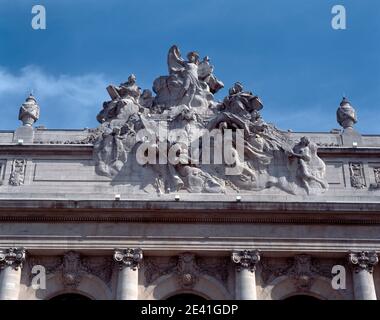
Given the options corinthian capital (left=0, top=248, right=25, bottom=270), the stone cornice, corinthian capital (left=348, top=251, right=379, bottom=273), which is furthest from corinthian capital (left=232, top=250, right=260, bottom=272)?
corinthian capital (left=0, top=248, right=25, bottom=270)

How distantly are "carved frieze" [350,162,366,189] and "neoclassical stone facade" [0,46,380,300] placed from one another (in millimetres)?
34

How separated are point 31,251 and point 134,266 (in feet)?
9.67

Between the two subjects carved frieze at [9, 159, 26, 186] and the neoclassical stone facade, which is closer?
the neoclassical stone facade

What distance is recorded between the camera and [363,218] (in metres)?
22.4

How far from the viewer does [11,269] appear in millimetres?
21734

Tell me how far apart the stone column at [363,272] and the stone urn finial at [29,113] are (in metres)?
10.6

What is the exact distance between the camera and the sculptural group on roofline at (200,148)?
76.5ft

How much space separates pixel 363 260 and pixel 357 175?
3.02 meters

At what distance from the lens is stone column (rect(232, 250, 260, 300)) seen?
21.4m

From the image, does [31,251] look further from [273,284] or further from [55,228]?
[273,284]

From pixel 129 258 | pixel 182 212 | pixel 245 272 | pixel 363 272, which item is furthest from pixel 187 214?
pixel 363 272

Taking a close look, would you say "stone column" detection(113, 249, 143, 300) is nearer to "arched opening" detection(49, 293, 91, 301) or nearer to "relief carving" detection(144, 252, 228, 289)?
"relief carving" detection(144, 252, 228, 289)

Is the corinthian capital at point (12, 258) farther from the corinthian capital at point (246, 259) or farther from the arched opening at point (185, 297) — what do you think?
the corinthian capital at point (246, 259)

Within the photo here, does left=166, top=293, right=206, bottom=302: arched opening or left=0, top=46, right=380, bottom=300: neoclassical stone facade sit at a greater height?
left=0, top=46, right=380, bottom=300: neoclassical stone facade
